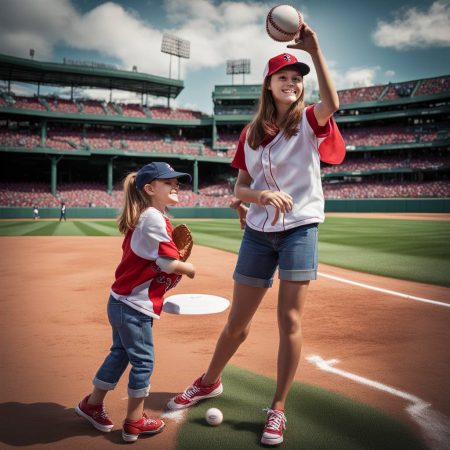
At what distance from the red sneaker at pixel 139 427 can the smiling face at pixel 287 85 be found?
2.13m

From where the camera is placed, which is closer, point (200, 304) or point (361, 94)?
point (200, 304)

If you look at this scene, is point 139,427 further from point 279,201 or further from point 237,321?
point 279,201

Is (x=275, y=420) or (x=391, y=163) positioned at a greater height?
(x=391, y=163)

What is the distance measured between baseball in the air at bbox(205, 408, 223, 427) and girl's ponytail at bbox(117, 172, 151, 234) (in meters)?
1.27

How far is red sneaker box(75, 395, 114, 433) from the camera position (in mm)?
2347

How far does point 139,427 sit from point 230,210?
112 feet

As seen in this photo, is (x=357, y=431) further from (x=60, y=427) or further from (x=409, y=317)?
(x=409, y=317)

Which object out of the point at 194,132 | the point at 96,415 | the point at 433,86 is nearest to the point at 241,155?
the point at 96,415

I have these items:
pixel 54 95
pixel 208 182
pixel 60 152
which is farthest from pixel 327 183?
pixel 54 95

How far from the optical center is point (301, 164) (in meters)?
2.28

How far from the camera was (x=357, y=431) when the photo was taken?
7.49 ft

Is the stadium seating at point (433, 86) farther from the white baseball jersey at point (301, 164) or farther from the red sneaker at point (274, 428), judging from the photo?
the red sneaker at point (274, 428)

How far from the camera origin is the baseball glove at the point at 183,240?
2529mm

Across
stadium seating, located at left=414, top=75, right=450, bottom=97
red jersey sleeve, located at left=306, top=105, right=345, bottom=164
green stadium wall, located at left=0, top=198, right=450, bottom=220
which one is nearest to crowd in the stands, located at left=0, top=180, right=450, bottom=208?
green stadium wall, located at left=0, top=198, right=450, bottom=220
